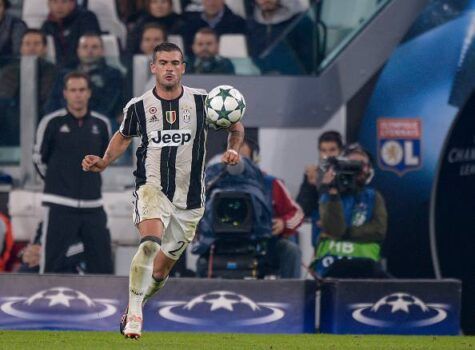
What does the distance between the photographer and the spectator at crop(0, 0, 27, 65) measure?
12.0 feet

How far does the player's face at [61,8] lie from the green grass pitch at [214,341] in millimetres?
4175

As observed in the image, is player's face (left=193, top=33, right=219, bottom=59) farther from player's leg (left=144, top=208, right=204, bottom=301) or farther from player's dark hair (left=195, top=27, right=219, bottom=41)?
player's leg (left=144, top=208, right=204, bottom=301)

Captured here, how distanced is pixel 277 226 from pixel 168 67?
117 inches

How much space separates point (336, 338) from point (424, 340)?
67cm

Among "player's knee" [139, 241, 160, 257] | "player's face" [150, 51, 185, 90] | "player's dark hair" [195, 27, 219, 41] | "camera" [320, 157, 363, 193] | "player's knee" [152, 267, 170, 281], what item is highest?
"player's dark hair" [195, 27, 219, 41]

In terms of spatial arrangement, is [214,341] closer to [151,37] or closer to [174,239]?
[174,239]

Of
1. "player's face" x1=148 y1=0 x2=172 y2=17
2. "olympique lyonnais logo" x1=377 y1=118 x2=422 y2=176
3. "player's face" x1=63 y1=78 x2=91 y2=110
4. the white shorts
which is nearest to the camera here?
the white shorts

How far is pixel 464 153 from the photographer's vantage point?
13.7 meters

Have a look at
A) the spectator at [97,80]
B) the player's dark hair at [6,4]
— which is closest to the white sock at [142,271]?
the spectator at [97,80]

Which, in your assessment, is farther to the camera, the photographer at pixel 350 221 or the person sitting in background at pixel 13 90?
the person sitting in background at pixel 13 90

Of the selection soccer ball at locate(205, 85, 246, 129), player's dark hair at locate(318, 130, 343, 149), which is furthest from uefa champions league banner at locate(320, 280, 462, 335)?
soccer ball at locate(205, 85, 246, 129)

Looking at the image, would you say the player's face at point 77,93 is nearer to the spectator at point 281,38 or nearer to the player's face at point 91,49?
the player's face at point 91,49

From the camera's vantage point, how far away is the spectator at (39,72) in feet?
43.9

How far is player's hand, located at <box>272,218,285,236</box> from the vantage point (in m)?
12.0
